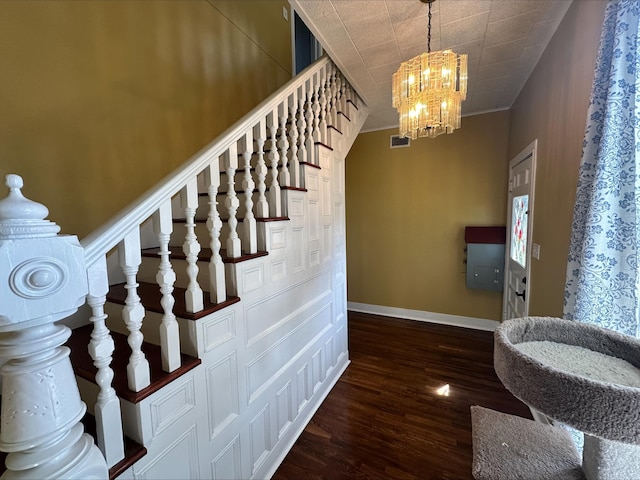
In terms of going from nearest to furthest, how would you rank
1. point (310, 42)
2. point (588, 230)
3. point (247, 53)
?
point (588, 230) < point (247, 53) < point (310, 42)

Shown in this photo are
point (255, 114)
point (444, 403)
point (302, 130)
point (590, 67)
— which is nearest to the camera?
point (590, 67)

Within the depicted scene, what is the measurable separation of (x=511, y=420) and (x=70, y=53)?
10.1ft

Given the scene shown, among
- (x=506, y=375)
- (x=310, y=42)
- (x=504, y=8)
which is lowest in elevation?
(x=506, y=375)

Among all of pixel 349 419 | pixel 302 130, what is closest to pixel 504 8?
pixel 302 130

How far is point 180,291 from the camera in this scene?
1.53m

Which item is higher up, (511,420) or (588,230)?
(588,230)

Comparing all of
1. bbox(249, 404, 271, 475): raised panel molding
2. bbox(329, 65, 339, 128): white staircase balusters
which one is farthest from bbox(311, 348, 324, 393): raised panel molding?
bbox(329, 65, 339, 128): white staircase balusters

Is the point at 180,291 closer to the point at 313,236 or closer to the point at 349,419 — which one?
the point at 313,236

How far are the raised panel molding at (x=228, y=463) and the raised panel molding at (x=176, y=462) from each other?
4.1 inches

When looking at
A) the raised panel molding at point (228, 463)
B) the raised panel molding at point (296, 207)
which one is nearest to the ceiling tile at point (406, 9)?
the raised panel molding at point (296, 207)

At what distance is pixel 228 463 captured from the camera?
131cm

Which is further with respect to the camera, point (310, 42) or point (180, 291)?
point (310, 42)

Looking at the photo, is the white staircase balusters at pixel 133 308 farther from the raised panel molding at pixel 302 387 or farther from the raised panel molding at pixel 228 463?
the raised panel molding at pixel 302 387

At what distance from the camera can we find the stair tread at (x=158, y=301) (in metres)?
1.17
